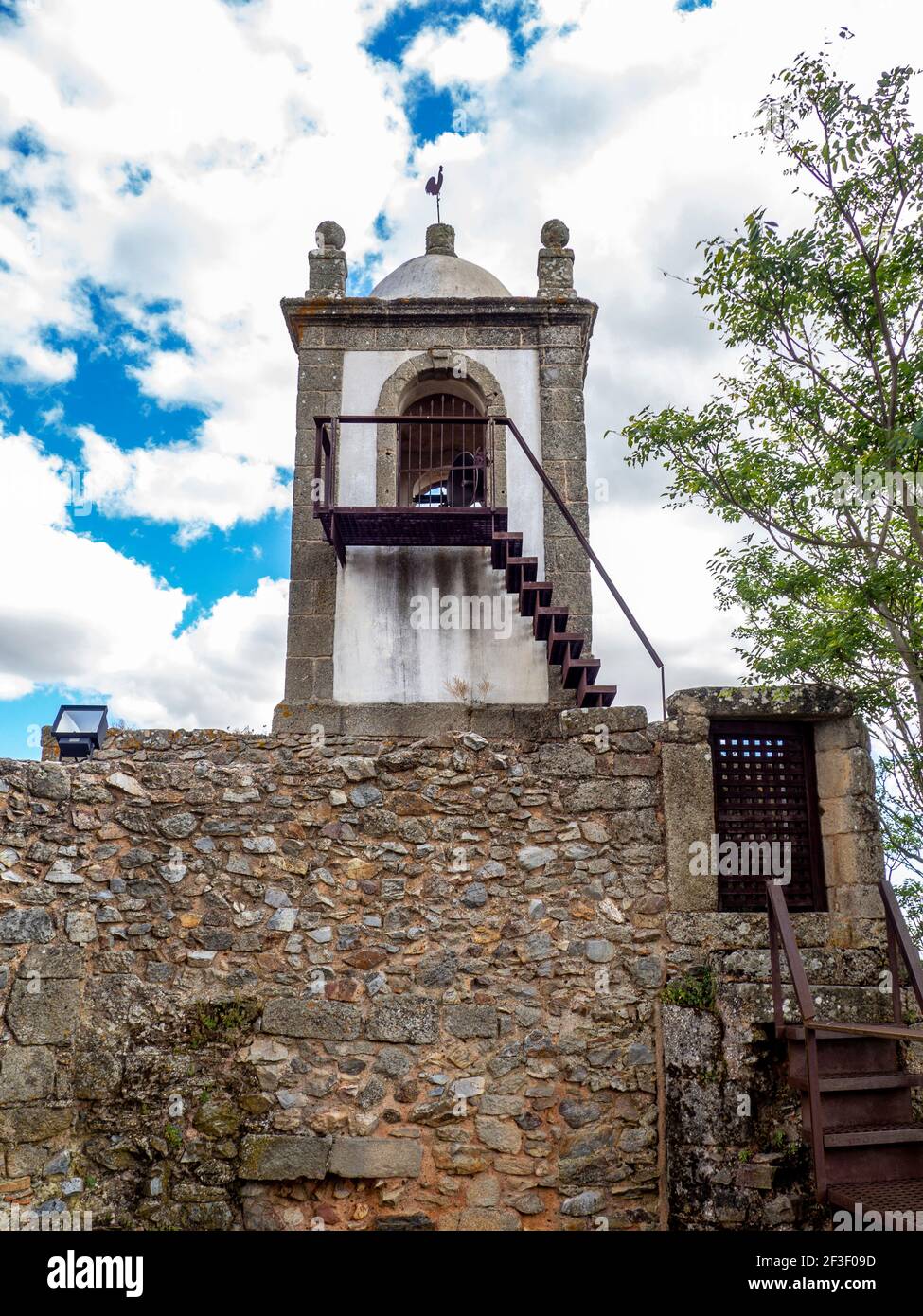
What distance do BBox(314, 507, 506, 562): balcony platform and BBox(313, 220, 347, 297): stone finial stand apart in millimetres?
2466

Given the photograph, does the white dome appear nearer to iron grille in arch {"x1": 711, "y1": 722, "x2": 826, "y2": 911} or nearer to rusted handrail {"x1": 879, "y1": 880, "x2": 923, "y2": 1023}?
iron grille in arch {"x1": 711, "y1": 722, "x2": 826, "y2": 911}

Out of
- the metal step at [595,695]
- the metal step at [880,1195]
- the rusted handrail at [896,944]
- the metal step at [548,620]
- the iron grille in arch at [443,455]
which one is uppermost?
the iron grille in arch at [443,455]

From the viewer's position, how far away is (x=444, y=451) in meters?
9.28

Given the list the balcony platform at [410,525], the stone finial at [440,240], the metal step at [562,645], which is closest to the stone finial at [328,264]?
the stone finial at [440,240]

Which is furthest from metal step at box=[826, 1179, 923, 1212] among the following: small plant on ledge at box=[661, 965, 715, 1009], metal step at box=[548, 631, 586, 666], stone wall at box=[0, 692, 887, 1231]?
metal step at box=[548, 631, 586, 666]

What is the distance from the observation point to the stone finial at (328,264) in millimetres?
8742

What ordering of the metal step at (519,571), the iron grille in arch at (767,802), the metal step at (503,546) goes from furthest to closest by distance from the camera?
the metal step at (503,546), the metal step at (519,571), the iron grille in arch at (767,802)

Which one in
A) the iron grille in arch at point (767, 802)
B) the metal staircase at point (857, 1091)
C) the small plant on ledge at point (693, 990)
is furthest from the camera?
the iron grille in arch at point (767, 802)

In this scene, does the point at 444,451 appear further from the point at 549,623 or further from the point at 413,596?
the point at 549,623

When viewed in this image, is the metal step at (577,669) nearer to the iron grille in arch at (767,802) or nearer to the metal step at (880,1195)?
the iron grille in arch at (767,802)

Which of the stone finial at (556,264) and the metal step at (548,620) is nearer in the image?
the metal step at (548,620)

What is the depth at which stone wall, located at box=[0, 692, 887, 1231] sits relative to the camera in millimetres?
4879

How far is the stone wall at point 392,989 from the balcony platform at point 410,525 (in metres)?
2.53
